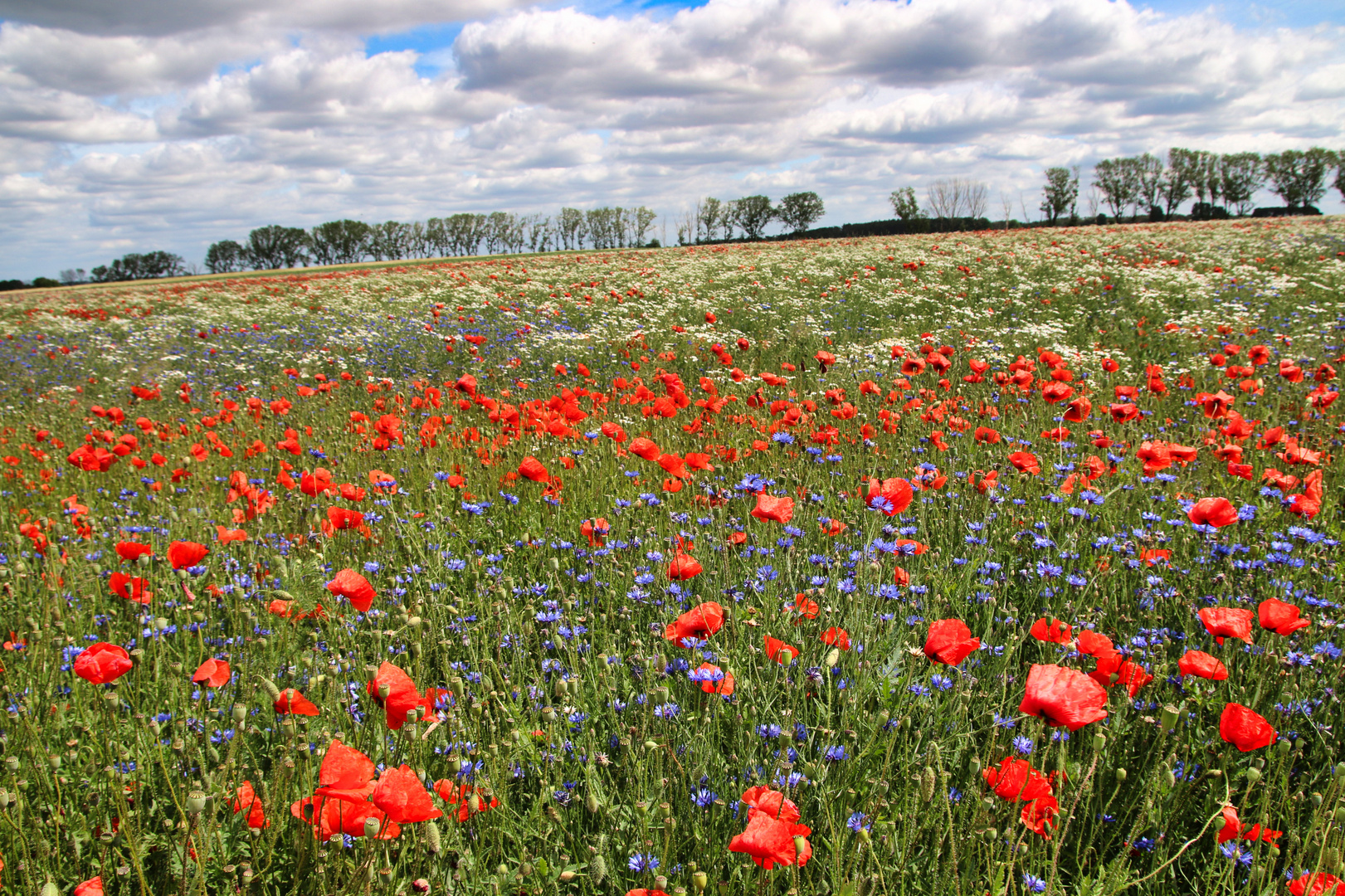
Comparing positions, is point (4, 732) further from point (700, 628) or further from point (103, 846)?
point (700, 628)

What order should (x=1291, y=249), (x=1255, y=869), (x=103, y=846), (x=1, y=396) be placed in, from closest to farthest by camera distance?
(x=1255, y=869), (x=103, y=846), (x=1, y=396), (x=1291, y=249)

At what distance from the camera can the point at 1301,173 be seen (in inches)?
2608

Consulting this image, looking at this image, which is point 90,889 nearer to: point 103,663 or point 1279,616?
point 103,663

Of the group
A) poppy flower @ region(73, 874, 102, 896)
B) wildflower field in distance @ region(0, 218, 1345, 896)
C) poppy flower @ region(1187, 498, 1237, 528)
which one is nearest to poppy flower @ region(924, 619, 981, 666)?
wildflower field in distance @ region(0, 218, 1345, 896)

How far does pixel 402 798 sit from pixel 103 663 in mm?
868

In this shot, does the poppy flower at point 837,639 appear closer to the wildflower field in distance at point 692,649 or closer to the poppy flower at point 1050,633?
A: the wildflower field in distance at point 692,649

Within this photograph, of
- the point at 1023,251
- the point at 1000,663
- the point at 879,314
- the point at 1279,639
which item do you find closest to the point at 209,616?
the point at 1000,663

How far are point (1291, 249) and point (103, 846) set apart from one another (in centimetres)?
2193

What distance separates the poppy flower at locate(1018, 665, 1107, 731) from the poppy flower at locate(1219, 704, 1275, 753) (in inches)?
18.9

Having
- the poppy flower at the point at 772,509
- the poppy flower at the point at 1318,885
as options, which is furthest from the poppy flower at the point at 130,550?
the poppy flower at the point at 772,509

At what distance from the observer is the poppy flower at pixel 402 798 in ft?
3.98

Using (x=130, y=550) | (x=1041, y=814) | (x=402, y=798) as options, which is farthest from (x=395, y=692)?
(x=130, y=550)

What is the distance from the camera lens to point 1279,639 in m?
2.34

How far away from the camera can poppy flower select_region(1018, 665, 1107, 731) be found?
1222 mm
